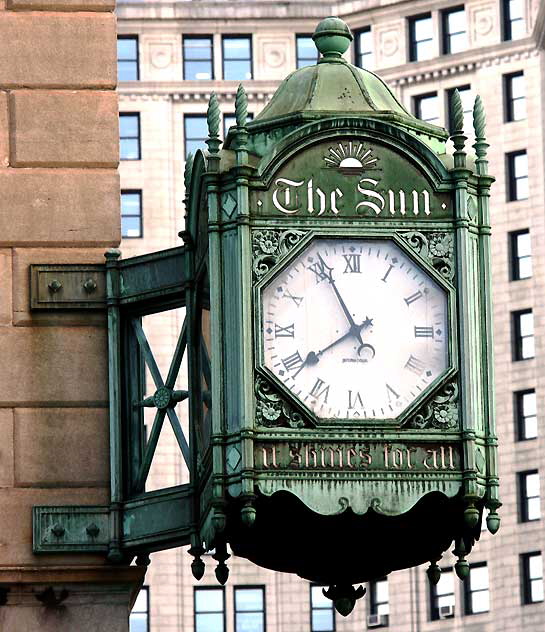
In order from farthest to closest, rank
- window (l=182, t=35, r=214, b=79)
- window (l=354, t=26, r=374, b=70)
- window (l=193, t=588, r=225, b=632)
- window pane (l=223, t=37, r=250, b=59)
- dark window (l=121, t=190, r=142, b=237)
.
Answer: window pane (l=223, t=37, r=250, b=59) → window (l=182, t=35, r=214, b=79) → window (l=354, t=26, r=374, b=70) → dark window (l=121, t=190, r=142, b=237) → window (l=193, t=588, r=225, b=632)

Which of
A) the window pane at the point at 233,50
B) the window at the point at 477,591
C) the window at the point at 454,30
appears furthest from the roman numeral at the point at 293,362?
the window pane at the point at 233,50

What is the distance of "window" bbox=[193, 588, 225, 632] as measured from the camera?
294ft

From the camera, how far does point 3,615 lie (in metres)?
17.3

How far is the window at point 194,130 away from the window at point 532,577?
58.8 ft

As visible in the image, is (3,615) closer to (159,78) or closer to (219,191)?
(219,191)

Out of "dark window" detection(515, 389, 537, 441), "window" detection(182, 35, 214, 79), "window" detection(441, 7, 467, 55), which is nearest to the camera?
"dark window" detection(515, 389, 537, 441)

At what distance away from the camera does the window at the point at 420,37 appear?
94.0m

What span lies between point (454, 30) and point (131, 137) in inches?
450

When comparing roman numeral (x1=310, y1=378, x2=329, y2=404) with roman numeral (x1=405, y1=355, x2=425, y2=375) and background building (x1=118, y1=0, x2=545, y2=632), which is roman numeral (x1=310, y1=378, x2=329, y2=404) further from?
background building (x1=118, y1=0, x2=545, y2=632)

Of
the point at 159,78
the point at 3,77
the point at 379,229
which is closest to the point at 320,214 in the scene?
the point at 379,229

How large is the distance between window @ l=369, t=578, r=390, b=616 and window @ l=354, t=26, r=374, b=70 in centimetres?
1776

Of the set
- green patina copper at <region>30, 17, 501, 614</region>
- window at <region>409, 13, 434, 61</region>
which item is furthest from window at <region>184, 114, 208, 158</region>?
green patina copper at <region>30, 17, 501, 614</region>

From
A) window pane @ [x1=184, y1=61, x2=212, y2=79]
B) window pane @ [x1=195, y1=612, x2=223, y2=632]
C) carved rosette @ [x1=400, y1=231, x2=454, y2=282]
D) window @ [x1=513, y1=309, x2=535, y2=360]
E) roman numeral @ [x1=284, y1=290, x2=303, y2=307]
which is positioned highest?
window pane @ [x1=184, y1=61, x2=212, y2=79]

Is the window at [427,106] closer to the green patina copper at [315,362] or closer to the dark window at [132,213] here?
the dark window at [132,213]
